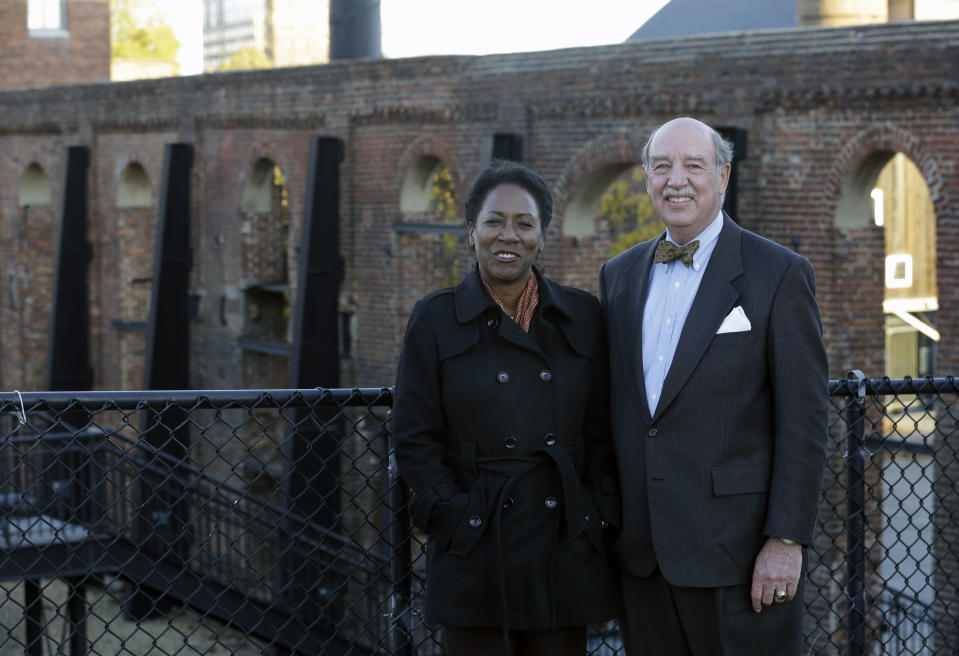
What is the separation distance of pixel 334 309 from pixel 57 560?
4.94m

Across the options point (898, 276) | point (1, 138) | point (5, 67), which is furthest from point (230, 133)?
point (5, 67)

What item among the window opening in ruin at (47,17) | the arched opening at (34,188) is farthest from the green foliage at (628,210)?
the window opening in ruin at (47,17)

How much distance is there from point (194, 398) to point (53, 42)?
2832 cm

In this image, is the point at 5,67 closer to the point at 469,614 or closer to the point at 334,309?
the point at 334,309

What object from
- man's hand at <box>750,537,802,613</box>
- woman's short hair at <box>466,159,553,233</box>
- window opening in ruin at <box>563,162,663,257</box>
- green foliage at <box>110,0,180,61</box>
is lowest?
man's hand at <box>750,537,802,613</box>

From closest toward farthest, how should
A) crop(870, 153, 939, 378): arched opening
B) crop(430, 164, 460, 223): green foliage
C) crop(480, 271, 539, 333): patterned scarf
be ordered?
crop(480, 271, 539, 333): patterned scarf < crop(430, 164, 460, 223): green foliage < crop(870, 153, 939, 378): arched opening

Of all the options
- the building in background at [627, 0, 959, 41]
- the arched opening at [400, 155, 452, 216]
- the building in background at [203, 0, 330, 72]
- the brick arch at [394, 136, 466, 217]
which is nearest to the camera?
the brick arch at [394, 136, 466, 217]

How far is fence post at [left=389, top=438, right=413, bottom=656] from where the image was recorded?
3639 mm

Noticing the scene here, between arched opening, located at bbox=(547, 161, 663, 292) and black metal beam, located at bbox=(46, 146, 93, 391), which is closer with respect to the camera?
arched opening, located at bbox=(547, 161, 663, 292)

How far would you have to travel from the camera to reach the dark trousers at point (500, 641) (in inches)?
125

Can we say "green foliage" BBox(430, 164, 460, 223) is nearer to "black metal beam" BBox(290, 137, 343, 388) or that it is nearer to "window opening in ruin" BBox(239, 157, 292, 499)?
"black metal beam" BBox(290, 137, 343, 388)

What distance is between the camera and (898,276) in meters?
20.2

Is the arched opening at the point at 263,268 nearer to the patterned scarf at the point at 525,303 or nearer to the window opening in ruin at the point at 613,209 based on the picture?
the window opening in ruin at the point at 613,209

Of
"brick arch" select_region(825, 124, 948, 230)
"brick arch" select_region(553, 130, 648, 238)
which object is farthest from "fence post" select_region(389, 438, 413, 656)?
"brick arch" select_region(553, 130, 648, 238)
